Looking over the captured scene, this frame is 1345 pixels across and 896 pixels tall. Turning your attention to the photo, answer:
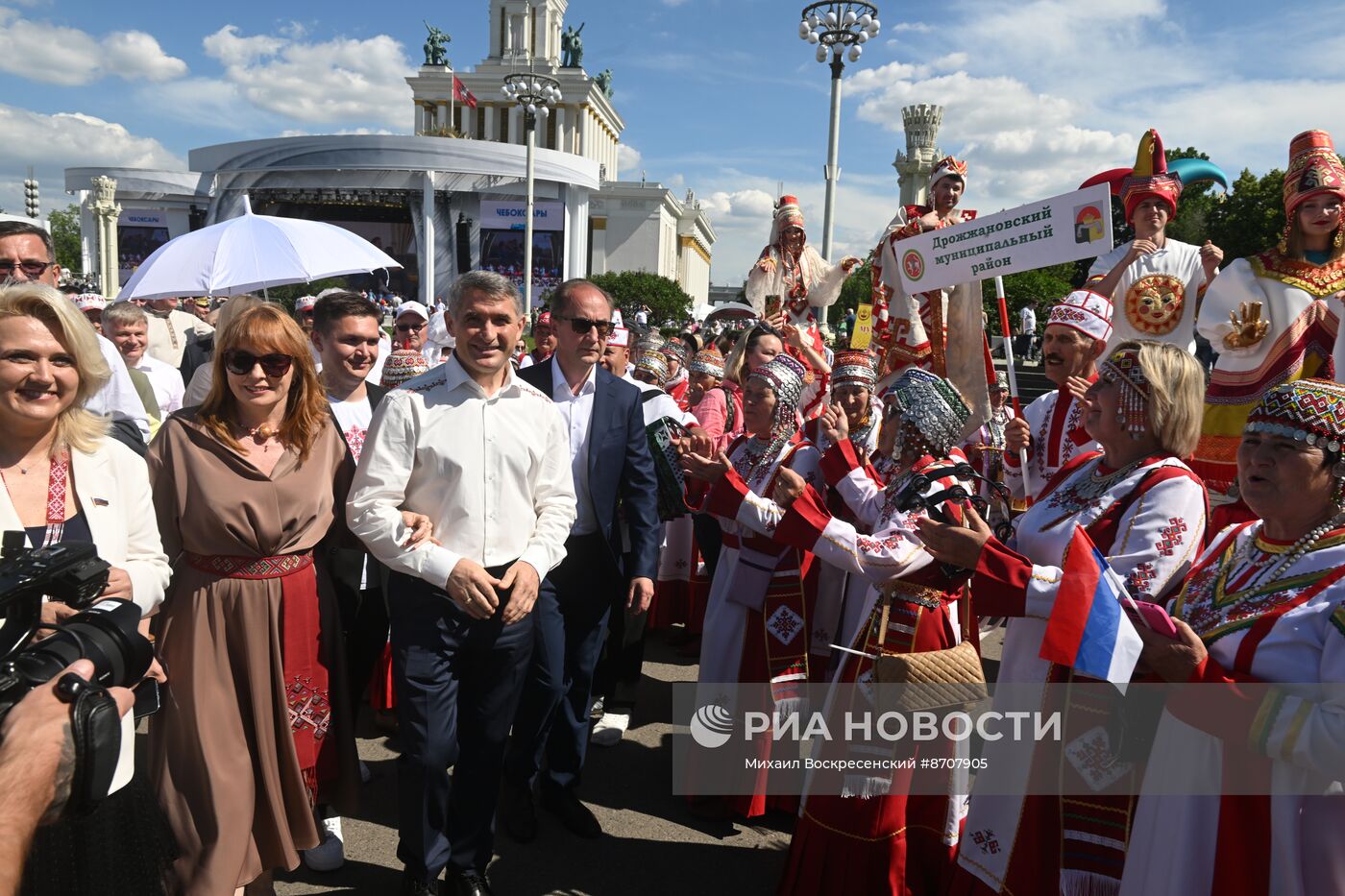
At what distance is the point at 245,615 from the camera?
287 centimetres

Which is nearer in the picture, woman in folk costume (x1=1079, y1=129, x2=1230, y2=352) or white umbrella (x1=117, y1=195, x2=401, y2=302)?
woman in folk costume (x1=1079, y1=129, x2=1230, y2=352)

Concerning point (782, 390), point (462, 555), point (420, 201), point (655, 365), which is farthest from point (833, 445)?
point (420, 201)

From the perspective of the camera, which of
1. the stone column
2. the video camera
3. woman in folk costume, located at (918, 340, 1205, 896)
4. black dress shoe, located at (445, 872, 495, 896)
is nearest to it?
the video camera

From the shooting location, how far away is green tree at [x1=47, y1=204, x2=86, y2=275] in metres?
77.8

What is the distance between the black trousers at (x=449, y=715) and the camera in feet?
9.93

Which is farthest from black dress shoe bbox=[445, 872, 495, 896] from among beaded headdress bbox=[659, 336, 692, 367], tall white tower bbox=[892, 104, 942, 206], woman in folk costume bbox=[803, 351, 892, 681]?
tall white tower bbox=[892, 104, 942, 206]

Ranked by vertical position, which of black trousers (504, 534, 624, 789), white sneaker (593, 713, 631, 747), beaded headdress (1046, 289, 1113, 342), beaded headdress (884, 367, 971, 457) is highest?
beaded headdress (1046, 289, 1113, 342)

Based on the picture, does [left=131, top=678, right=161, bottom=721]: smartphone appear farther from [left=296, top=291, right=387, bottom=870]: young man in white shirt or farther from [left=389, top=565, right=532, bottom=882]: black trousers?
[left=296, top=291, right=387, bottom=870]: young man in white shirt

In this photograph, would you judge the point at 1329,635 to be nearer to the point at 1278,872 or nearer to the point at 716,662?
Answer: the point at 1278,872

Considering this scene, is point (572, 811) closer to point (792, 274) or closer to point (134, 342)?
point (134, 342)

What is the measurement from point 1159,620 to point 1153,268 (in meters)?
3.44

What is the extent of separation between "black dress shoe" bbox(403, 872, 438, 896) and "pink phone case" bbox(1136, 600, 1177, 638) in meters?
2.55

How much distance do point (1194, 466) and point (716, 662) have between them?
2793mm

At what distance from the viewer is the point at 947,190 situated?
19.9 feet
